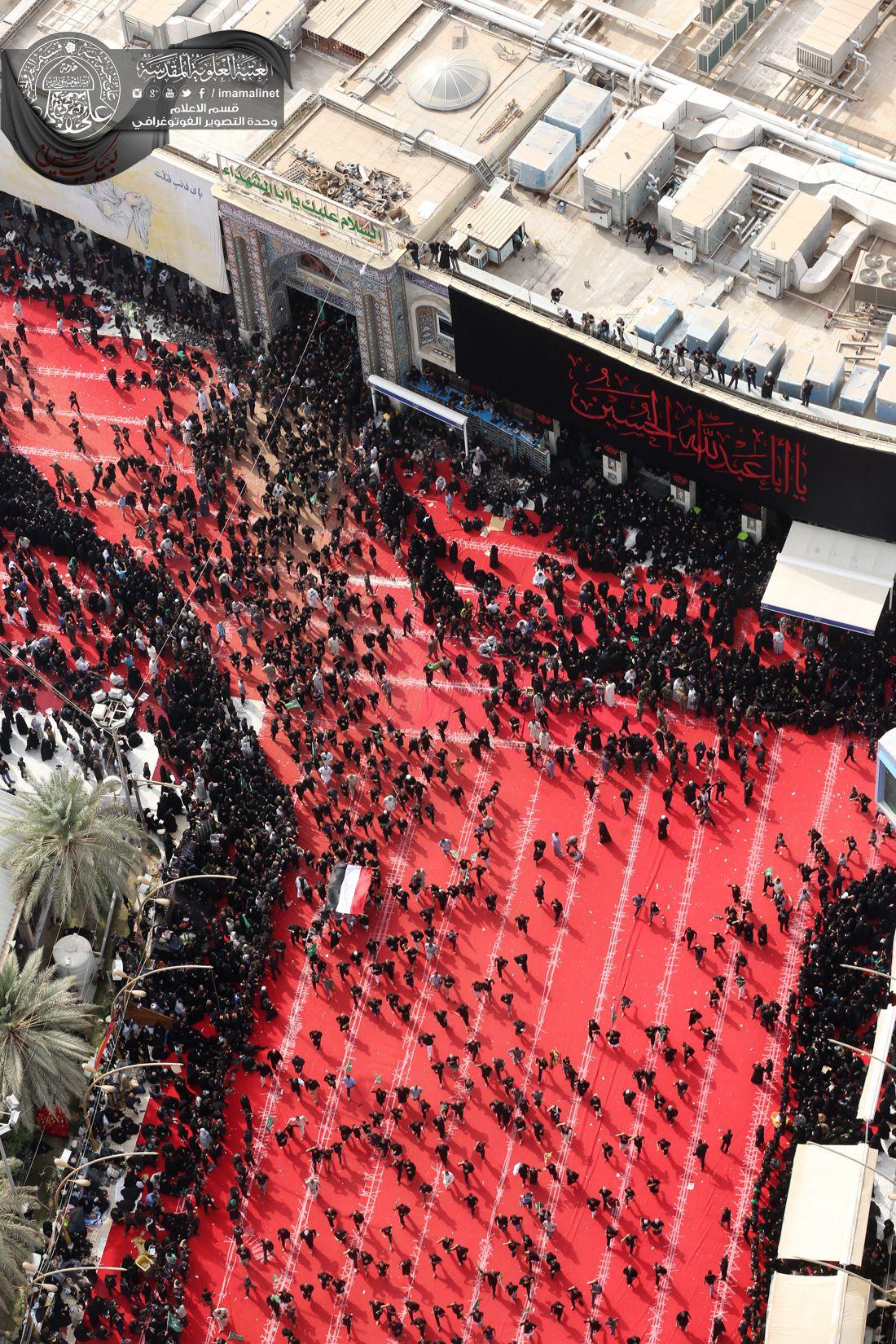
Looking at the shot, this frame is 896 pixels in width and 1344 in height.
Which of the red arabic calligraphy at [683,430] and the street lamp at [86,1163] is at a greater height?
the red arabic calligraphy at [683,430]

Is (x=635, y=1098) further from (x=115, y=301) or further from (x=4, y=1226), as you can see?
(x=115, y=301)

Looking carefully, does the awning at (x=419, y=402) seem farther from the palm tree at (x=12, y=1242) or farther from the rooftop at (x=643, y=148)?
the palm tree at (x=12, y=1242)

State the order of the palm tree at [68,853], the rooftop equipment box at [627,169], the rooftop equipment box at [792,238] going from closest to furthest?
the palm tree at [68,853], the rooftop equipment box at [792,238], the rooftop equipment box at [627,169]

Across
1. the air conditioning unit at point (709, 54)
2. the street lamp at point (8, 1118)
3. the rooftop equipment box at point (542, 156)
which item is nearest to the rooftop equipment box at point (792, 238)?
the air conditioning unit at point (709, 54)

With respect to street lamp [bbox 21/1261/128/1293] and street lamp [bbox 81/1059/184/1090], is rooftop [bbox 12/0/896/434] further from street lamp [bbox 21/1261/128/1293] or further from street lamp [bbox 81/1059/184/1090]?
street lamp [bbox 21/1261/128/1293]

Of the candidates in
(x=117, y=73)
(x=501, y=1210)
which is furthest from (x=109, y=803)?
(x=117, y=73)
